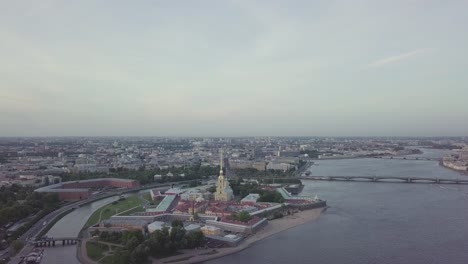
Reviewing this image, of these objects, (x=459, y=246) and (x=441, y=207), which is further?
(x=441, y=207)

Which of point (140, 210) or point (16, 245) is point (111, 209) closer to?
point (140, 210)

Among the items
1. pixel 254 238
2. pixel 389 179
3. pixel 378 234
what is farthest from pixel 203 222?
pixel 389 179

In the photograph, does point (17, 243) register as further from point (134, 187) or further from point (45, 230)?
point (134, 187)

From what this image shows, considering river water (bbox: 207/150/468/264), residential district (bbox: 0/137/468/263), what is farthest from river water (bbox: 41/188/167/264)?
river water (bbox: 207/150/468/264)

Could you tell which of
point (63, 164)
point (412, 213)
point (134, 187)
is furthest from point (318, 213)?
point (63, 164)

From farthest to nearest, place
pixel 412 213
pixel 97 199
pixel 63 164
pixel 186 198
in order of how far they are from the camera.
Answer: pixel 63 164
pixel 97 199
pixel 186 198
pixel 412 213

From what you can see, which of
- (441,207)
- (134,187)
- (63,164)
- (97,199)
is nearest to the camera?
(441,207)

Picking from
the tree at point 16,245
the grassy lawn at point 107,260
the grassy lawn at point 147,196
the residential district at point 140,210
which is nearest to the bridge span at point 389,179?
the residential district at point 140,210
